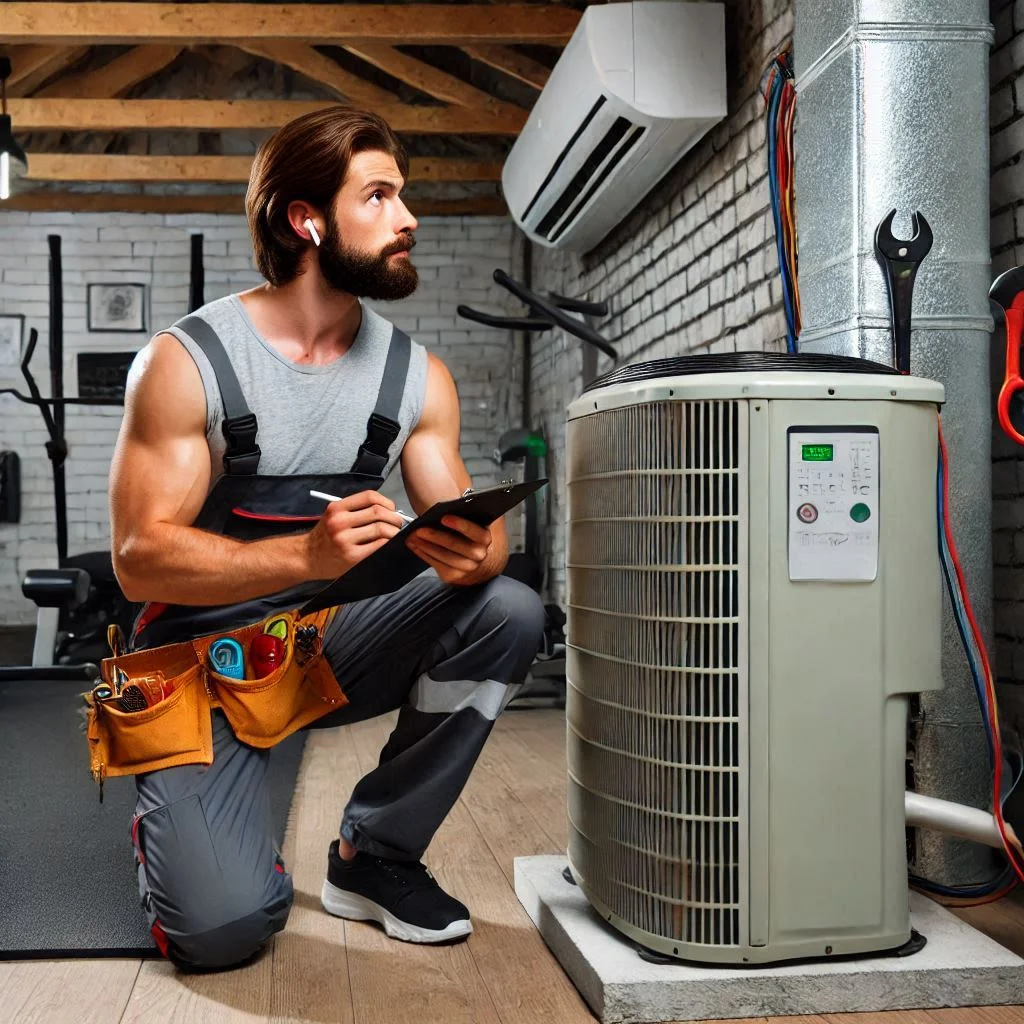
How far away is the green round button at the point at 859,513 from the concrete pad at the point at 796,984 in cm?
56

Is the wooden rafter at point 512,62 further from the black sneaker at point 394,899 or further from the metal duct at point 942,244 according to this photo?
the black sneaker at point 394,899

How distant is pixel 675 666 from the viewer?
1.42 meters

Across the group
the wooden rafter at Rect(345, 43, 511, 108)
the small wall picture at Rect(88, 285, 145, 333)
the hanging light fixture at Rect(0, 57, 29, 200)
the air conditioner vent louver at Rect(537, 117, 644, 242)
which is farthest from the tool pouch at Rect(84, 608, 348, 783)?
the small wall picture at Rect(88, 285, 145, 333)

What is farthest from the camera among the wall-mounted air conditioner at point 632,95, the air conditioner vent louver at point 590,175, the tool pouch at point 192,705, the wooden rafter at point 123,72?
the wooden rafter at point 123,72

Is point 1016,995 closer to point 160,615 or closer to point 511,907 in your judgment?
point 511,907

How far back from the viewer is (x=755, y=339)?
3.00 m

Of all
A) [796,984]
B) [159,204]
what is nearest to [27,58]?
[159,204]

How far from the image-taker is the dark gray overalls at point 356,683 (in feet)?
5.21

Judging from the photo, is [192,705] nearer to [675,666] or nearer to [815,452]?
[675,666]

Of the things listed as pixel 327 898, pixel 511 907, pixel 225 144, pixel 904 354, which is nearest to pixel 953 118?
pixel 904 354

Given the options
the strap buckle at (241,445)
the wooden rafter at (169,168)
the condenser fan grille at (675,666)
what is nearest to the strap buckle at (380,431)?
the strap buckle at (241,445)

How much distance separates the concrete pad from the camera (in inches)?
54.5

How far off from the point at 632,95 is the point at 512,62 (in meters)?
1.91

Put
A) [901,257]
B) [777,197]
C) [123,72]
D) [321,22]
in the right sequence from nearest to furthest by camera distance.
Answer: [901,257]
[777,197]
[321,22]
[123,72]
